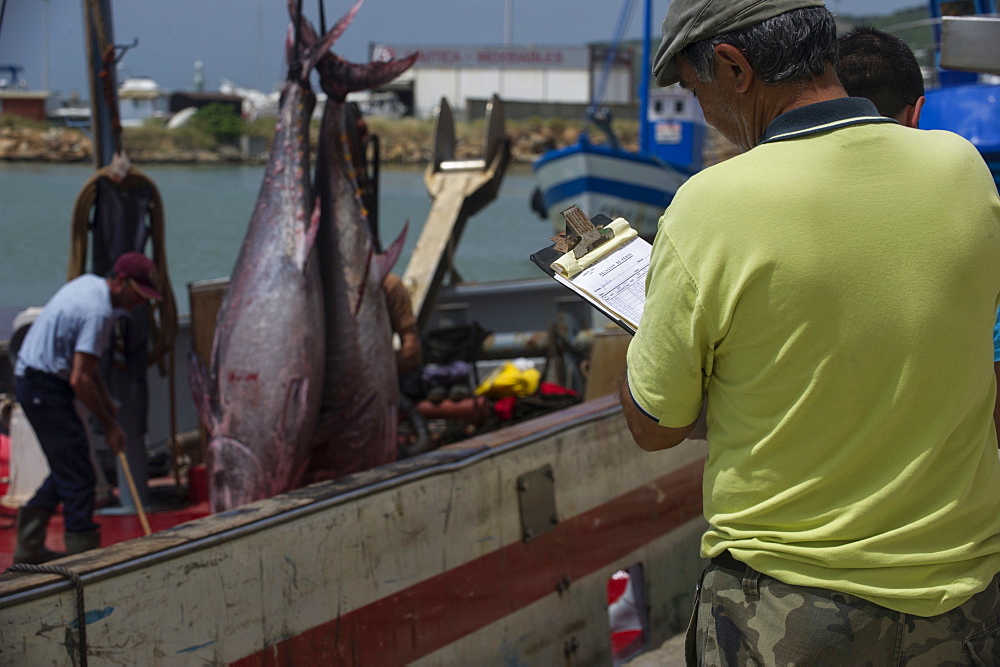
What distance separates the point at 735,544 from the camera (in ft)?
5.36

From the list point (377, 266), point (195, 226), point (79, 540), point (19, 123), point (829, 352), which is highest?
point (19, 123)

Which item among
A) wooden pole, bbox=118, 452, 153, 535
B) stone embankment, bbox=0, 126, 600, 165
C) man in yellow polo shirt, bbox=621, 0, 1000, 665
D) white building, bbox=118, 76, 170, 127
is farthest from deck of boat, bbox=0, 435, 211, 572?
white building, bbox=118, 76, 170, 127

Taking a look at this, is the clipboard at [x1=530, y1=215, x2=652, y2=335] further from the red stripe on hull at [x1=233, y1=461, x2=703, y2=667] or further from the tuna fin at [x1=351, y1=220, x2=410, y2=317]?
the tuna fin at [x1=351, y1=220, x2=410, y2=317]

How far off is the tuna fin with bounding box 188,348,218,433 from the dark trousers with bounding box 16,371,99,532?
3.70 ft

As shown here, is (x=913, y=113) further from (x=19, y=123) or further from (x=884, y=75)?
(x=19, y=123)

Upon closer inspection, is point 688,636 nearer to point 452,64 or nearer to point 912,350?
point 912,350

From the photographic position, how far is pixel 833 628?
1.56 meters

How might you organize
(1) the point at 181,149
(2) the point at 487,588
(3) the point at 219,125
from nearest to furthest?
(2) the point at 487,588 → (1) the point at 181,149 → (3) the point at 219,125

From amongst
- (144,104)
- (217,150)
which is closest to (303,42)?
(217,150)

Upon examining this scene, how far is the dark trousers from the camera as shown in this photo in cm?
463

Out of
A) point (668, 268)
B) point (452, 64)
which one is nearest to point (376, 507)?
point (668, 268)

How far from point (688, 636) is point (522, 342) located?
4847 mm

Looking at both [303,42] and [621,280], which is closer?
[621,280]

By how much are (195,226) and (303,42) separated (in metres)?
24.7
